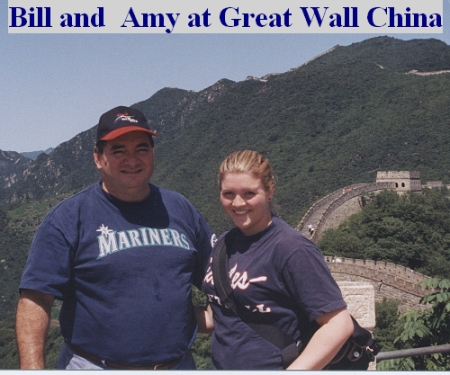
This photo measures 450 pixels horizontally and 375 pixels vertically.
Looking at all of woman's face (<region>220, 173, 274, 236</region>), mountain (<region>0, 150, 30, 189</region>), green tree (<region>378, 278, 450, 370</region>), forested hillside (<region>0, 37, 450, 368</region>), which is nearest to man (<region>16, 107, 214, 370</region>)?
woman's face (<region>220, 173, 274, 236</region>)

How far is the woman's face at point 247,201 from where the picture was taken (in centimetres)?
207

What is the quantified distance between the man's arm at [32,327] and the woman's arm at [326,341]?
0.91 metres

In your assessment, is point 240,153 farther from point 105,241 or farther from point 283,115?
point 283,115

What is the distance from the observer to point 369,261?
1777cm

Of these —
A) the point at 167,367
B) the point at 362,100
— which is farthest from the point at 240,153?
the point at 362,100

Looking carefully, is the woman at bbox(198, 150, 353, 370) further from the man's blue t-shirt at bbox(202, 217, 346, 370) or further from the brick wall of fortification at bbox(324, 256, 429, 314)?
the brick wall of fortification at bbox(324, 256, 429, 314)

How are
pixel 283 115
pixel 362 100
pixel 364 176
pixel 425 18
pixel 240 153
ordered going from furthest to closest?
pixel 283 115 → pixel 362 100 → pixel 364 176 → pixel 425 18 → pixel 240 153

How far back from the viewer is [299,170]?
1916 inches

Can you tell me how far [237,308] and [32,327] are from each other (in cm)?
74

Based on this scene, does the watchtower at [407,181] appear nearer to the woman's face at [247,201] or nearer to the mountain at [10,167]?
the woman's face at [247,201]

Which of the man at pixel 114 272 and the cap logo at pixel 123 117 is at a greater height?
the cap logo at pixel 123 117

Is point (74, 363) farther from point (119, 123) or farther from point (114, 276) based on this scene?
point (119, 123)

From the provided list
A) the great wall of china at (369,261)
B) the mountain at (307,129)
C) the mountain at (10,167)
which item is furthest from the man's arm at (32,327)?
the mountain at (10,167)

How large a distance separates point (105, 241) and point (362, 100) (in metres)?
60.3
